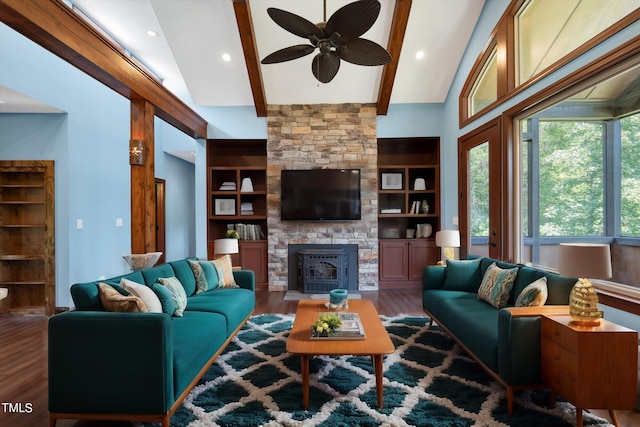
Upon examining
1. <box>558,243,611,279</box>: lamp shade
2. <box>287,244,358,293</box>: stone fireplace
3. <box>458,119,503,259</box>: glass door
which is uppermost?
<box>458,119,503,259</box>: glass door

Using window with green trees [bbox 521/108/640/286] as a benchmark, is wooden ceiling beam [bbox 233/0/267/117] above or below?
above

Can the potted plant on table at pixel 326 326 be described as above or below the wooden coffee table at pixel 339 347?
above

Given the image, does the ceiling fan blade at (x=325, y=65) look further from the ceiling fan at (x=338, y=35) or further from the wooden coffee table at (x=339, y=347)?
the wooden coffee table at (x=339, y=347)

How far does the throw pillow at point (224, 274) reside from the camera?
3641 millimetres

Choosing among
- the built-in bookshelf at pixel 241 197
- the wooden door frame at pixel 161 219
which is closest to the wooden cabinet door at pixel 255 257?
the built-in bookshelf at pixel 241 197

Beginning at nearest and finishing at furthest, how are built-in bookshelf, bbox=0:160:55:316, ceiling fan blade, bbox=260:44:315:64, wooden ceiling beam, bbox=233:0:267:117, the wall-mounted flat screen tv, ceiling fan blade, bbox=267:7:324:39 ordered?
ceiling fan blade, bbox=267:7:324:39
ceiling fan blade, bbox=260:44:315:64
wooden ceiling beam, bbox=233:0:267:117
built-in bookshelf, bbox=0:160:55:316
the wall-mounted flat screen tv

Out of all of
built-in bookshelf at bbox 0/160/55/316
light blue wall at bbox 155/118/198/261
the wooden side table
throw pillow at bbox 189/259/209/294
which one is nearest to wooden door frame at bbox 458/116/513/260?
the wooden side table

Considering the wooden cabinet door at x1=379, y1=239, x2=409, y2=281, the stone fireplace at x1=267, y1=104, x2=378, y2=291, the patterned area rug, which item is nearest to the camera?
the patterned area rug

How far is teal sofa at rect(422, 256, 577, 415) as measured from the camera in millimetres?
2021

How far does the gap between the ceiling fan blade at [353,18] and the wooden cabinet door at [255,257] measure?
3.86 m

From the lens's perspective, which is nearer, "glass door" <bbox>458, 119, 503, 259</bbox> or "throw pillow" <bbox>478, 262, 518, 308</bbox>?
"throw pillow" <bbox>478, 262, 518, 308</bbox>

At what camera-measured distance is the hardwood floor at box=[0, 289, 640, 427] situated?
2.00 m

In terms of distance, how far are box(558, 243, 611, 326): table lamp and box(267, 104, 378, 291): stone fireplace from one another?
11.9ft

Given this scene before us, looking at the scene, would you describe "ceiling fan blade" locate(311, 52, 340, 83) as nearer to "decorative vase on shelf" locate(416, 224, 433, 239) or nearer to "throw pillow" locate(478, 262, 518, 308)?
"throw pillow" locate(478, 262, 518, 308)
